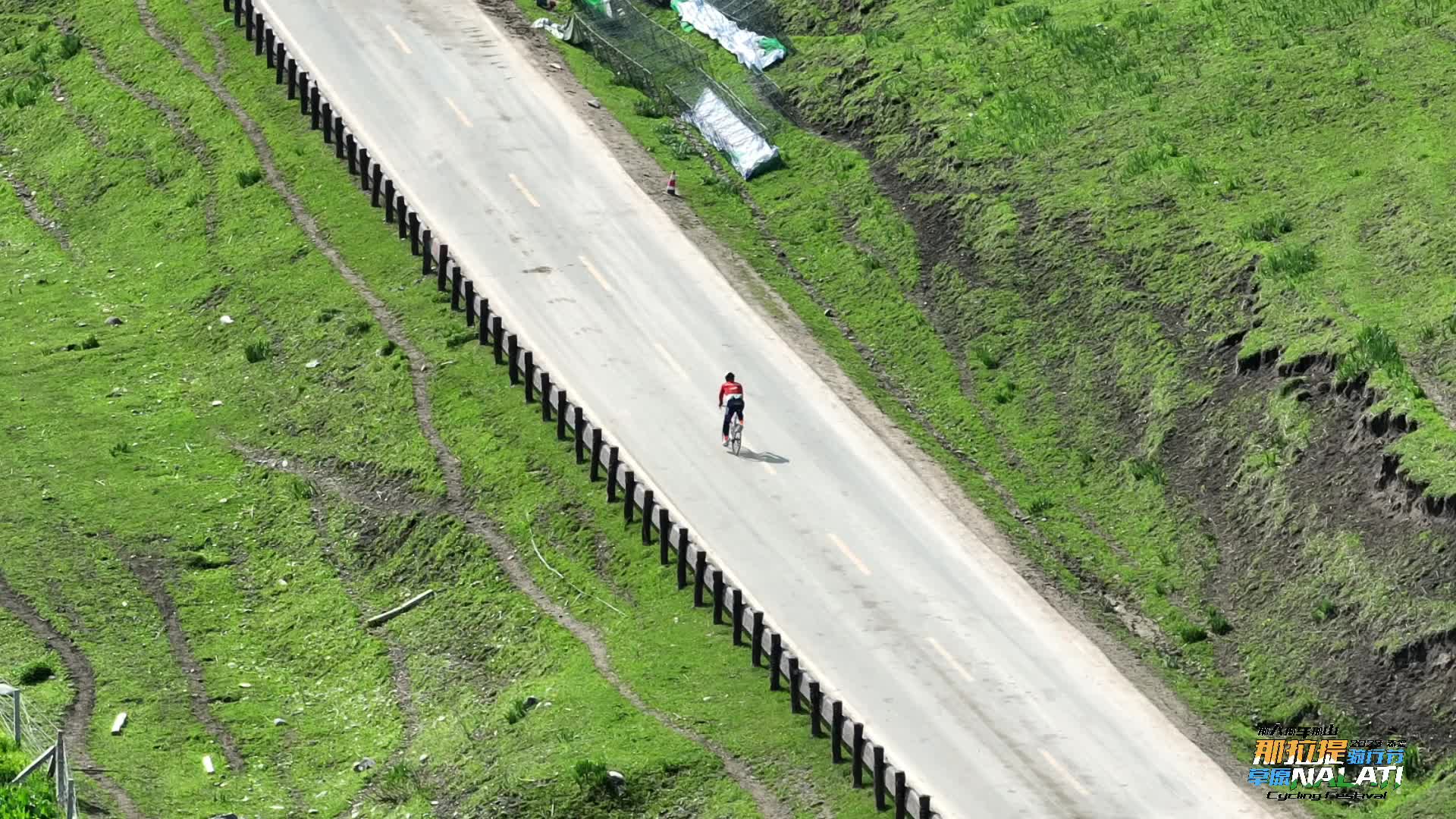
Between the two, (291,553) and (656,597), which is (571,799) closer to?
(656,597)

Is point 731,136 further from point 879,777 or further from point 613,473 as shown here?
point 879,777

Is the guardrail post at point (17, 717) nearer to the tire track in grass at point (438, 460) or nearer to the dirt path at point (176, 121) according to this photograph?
the tire track in grass at point (438, 460)

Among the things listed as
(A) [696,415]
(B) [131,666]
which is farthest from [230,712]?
(A) [696,415]

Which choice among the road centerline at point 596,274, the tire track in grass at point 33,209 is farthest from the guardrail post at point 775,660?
the tire track in grass at point 33,209

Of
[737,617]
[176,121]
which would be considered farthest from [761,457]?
[176,121]

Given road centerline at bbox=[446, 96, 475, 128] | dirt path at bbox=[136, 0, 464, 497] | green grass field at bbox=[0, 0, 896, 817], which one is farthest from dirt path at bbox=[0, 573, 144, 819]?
road centerline at bbox=[446, 96, 475, 128]
